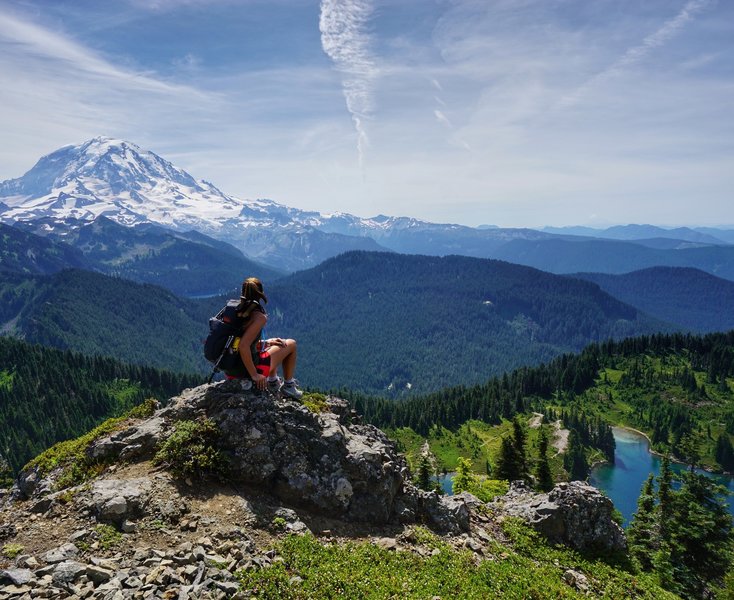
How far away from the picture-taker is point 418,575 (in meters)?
14.8

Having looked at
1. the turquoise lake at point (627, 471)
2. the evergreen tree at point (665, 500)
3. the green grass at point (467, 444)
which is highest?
the evergreen tree at point (665, 500)

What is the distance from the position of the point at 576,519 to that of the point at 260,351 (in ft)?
59.2

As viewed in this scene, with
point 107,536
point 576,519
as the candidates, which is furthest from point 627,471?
point 107,536

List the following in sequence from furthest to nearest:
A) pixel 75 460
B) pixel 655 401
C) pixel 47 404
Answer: pixel 655 401 → pixel 47 404 → pixel 75 460

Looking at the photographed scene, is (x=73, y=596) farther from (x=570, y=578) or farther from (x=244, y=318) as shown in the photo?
(x=570, y=578)

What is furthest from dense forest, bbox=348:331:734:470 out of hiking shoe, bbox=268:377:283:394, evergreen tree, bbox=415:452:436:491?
hiking shoe, bbox=268:377:283:394

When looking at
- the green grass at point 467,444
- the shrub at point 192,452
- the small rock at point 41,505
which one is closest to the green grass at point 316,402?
the shrub at point 192,452

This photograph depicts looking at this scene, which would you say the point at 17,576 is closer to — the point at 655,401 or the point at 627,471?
the point at 627,471

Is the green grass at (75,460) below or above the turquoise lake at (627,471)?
above

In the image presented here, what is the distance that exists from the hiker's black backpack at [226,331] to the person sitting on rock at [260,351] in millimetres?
195

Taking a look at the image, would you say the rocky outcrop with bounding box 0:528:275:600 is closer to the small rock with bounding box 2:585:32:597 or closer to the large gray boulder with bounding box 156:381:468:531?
the small rock with bounding box 2:585:32:597

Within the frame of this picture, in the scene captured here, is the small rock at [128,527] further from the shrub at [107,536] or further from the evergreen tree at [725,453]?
the evergreen tree at [725,453]

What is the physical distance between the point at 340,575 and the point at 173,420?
928 centimetres

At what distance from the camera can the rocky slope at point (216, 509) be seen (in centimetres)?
1185
